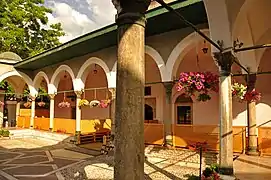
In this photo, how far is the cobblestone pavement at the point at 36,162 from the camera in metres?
8.20

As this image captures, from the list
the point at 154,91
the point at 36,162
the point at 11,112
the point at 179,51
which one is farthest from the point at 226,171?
the point at 11,112

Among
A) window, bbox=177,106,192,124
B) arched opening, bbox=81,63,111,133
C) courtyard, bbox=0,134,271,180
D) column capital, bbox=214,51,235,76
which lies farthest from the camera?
arched opening, bbox=81,63,111,133

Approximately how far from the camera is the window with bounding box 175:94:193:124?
46.2ft

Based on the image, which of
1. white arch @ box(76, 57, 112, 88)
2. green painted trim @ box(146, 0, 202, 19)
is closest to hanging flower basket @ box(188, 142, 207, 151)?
green painted trim @ box(146, 0, 202, 19)

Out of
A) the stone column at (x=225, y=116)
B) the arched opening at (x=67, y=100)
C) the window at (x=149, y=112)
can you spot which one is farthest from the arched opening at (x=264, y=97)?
the arched opening at (x=67, y=100)

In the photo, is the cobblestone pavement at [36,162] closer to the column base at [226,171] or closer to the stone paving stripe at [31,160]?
the stone paving stripe at [31,160]

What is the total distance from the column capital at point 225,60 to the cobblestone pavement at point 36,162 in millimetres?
5639

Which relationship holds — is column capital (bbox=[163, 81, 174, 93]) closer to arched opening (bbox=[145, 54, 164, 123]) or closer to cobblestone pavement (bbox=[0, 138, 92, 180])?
cobblestone pavement (bbox=[0, 138, 92, 180])

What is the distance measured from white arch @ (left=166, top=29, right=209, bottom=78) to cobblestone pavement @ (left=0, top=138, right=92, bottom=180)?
5191 mm

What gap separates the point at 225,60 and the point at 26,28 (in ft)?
80.9

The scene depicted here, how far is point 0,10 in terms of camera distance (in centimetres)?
2317

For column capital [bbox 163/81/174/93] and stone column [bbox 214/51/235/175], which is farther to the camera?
→ column capital [bbox 163/81/174/93]

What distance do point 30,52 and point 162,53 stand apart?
1989cm

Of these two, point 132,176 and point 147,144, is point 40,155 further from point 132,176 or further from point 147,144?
point 132,176
